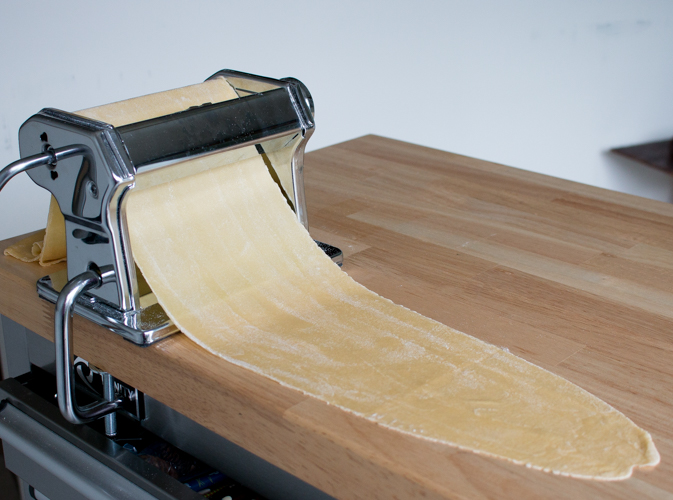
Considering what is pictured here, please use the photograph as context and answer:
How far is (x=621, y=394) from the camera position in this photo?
21.9 inches

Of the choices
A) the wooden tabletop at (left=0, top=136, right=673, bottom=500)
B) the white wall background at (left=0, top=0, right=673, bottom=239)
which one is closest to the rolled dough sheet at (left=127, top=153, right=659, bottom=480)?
the wooden tabletop at (left=0, top=136, right=673, bottom=500)

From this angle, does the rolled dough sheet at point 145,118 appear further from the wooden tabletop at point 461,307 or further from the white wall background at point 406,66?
the white wall background at point 406,66

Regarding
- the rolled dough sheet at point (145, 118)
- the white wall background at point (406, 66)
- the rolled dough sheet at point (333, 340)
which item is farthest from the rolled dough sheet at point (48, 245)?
the white wall background at point (406, 66)

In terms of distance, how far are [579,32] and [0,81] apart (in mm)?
1988

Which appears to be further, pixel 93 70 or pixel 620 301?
pixel 93 70

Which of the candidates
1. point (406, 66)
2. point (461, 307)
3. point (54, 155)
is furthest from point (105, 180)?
point (406, 66)

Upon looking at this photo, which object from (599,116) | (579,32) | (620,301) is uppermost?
(579,32)

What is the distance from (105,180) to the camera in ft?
1.90

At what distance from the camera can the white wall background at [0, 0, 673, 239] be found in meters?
1.31

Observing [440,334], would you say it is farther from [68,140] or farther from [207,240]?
[68,140]

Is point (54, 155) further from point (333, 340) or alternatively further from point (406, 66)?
point (406, 66)

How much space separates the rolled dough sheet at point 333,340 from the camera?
0.50 metres

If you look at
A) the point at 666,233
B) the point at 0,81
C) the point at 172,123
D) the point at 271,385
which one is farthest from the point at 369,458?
the point at 0,81

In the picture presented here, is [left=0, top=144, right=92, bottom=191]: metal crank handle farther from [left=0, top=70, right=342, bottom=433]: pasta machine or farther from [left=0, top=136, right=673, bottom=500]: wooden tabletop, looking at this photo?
[left=0, top=136, right=673, bottom=500]: wooden tabletop
